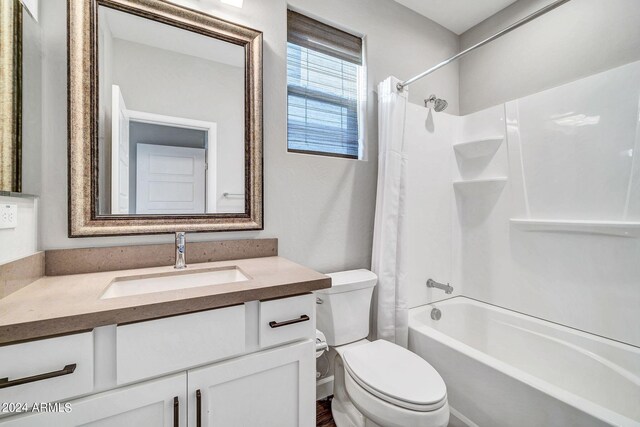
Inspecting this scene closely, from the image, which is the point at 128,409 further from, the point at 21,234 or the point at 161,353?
the point at 21,234

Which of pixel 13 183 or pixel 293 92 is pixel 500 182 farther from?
pixel 13 183

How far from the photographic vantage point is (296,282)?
3.30 ft

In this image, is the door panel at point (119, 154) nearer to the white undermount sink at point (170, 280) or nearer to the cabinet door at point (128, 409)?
the white undermount sink at point (170, 280)

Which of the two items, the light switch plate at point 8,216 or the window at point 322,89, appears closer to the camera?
the light switch plate at point 8,216

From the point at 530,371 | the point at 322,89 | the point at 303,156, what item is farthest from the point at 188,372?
the point at 530,371

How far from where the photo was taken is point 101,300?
0.81m

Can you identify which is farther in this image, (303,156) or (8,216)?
(303,156)

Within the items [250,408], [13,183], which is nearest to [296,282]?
[250,408]

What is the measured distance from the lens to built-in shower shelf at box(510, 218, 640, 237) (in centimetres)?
A: 151

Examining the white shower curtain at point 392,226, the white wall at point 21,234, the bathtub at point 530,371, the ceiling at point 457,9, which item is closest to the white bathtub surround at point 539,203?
the bathtub at point 530,371

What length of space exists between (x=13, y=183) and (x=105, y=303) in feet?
1.91

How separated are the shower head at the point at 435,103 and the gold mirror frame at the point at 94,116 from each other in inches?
53.5

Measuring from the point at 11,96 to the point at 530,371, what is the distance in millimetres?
2824

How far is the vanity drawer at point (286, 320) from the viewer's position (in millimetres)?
957
